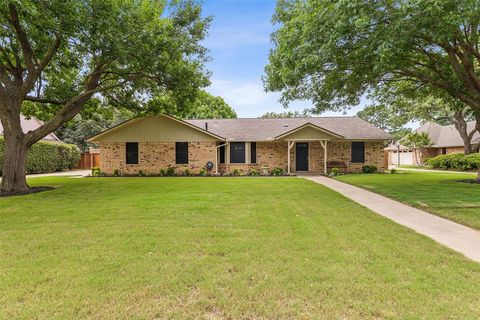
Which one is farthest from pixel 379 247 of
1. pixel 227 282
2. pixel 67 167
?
pixel 67 167

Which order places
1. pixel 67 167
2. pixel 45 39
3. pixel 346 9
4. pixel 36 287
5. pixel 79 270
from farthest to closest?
pixel 67 167, pixel 45 39, pixel 346 9, pixel 79 270, pixel 36 287

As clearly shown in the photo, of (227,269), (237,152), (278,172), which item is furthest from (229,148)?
(227,269)

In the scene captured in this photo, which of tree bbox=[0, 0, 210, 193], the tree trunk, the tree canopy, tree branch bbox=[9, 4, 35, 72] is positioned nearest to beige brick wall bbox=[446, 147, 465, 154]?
the tree canopy

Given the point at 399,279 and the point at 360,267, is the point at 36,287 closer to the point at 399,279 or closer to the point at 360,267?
the point at 360,267

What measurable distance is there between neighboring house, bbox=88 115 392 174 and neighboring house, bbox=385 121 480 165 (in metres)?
15.6

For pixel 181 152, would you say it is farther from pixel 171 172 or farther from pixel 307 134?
pixel 307 134

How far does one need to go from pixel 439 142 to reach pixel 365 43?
3197 cm

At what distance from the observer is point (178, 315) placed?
9.32 feet

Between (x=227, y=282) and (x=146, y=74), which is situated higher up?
(x=146, y=74)

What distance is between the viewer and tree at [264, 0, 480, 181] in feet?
24.9

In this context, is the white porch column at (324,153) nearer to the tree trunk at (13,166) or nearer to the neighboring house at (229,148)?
the neighboring house at (229,148)

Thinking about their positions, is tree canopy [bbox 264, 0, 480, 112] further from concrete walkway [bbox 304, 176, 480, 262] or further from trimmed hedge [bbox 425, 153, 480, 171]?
trimmed hedge [bbox 425, 153, 480, 171]

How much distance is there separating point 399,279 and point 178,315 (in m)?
2.53

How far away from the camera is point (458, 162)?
23812 mm
